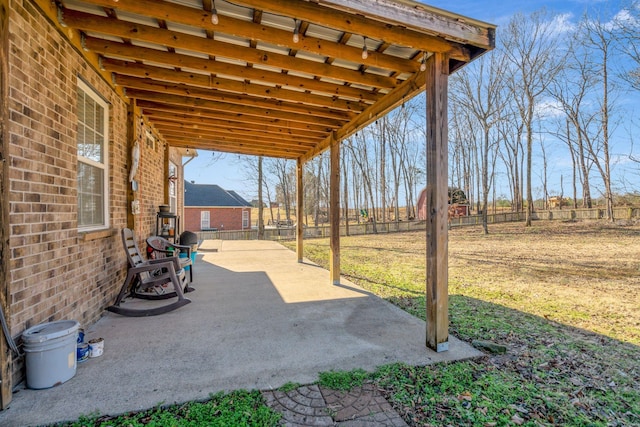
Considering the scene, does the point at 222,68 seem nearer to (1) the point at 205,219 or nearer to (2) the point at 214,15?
(2) the point at 214,15

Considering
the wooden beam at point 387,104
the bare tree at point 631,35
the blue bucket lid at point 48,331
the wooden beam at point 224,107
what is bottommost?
the blue bucket lid at point 48,331

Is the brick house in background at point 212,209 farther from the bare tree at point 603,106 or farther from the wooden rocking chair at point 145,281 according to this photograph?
the bare tree at point 603,106

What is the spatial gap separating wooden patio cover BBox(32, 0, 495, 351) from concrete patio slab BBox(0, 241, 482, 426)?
0.77 m

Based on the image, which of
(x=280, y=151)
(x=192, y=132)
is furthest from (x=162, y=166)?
(x=280, y=151)

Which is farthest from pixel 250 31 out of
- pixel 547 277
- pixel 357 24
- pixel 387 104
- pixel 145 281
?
pixel 547 277

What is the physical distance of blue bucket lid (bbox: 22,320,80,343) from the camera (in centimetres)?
202

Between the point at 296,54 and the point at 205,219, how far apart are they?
1995 centimetres

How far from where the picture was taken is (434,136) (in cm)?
272

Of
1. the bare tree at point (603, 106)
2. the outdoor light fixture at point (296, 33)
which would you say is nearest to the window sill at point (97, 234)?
the outdoor light fixture at point (296, 33)

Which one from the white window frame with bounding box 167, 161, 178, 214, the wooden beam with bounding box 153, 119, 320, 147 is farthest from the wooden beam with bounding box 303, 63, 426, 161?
the white window frame with bounding box 167, 161, 178, 214

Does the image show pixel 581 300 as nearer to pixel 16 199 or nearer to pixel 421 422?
pixel 421 422

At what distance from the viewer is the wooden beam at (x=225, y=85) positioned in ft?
11.4

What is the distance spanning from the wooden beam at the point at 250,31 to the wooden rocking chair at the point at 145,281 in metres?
2.66

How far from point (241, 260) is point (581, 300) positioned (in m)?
6.91
